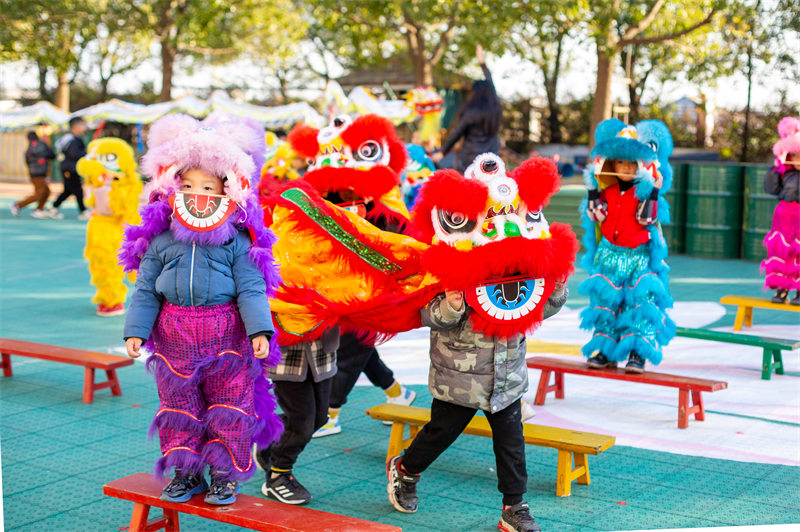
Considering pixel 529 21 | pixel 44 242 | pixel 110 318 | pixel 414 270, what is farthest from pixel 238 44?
pixel 414 270

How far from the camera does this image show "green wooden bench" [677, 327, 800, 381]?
6.61m

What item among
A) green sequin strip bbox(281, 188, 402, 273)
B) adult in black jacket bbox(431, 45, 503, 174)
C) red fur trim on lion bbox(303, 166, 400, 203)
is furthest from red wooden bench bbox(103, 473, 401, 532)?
adult in black jacket bbox(431, 45, 503, 174)

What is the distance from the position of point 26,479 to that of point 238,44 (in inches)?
1113

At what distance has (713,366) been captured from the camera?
732cm

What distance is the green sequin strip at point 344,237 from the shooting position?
13.9 ft

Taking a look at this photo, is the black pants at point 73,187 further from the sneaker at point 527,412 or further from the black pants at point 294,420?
the black pants at point 294,420

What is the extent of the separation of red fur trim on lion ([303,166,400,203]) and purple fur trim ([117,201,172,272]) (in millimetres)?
1607

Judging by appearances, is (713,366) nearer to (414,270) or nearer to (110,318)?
(414,270)

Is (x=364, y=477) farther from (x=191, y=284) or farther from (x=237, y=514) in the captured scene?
(x=191, y=284)

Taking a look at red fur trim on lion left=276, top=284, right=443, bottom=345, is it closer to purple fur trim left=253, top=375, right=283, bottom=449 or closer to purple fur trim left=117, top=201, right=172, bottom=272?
purple fur trim left=253, top=375, right=283, bottom=449

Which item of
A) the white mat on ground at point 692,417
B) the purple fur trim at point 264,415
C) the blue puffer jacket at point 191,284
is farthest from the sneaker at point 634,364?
the blue puffer jacket at point 191,284

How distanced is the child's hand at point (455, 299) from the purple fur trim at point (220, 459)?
1.11 metres

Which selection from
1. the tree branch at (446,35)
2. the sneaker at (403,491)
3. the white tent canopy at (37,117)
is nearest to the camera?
the sneaker at (403,491)

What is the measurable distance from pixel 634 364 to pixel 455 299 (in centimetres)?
248
